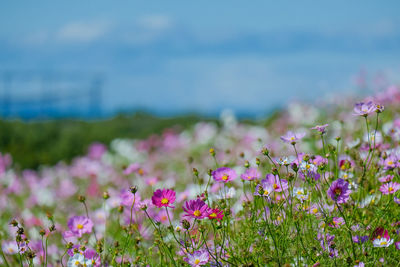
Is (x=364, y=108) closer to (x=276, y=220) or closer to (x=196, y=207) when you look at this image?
(x=276, y=220)

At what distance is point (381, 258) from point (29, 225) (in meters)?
2.89

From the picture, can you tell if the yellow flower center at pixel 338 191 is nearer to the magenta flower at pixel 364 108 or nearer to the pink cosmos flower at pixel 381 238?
the pink cosmos flower at pixel 381 238

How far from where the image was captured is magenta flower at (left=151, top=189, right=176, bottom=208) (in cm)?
181

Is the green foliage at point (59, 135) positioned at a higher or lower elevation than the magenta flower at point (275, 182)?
higher

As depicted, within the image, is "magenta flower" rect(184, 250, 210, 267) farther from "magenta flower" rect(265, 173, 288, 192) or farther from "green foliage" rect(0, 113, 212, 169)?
"green foliage" rect(0, 113, 212, 169)

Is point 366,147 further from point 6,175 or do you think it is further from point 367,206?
point 6,175

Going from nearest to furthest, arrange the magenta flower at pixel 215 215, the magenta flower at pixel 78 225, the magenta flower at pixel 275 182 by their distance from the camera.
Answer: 1. the magenta flower at pixel 215 215
2. the magenta flower at pixel 275 182
3. the magenta flower at pixel 78 225

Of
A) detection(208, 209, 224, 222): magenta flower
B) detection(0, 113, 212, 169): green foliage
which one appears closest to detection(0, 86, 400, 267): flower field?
detection(208, 209, 224, 222): magenta flower

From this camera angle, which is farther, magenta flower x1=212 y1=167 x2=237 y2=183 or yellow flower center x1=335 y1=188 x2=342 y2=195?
magenta flower x1=212 y1=167 x2=237 y2=183

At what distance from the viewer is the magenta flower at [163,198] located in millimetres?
1809

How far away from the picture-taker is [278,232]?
1924 mm

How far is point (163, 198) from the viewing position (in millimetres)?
1842

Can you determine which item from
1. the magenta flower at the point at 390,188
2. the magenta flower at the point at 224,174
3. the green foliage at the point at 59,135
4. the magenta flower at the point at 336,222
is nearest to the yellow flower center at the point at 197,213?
the magenta flower at the point at 224,174

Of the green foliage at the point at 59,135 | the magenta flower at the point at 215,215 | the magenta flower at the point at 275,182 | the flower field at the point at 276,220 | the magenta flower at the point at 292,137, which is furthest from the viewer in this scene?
the green foliage at the point at 59,135
